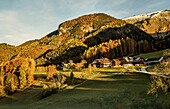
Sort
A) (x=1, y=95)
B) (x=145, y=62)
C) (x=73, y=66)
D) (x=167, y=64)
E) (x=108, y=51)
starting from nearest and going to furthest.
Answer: (x=167, y=64) → (x=1, y=95) → (x=145, y=62) → (x=73, y=66) → (x=108, y=51)

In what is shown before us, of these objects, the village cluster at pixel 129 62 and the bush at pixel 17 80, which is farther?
the village cluster at pixel 129 62

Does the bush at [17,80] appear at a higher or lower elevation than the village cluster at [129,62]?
lower

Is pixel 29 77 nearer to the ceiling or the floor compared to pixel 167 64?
nearer to the floor

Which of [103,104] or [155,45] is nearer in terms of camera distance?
[103,104]

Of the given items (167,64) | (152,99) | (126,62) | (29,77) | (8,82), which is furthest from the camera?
(126,62)

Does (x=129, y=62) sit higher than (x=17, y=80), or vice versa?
(x=129, y=62)

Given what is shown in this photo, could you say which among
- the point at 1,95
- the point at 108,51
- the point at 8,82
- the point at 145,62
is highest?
the point at 108,51

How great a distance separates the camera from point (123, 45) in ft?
405

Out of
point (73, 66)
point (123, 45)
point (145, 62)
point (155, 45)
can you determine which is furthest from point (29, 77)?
point (155, 45)

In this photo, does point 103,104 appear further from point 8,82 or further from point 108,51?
point 108,51

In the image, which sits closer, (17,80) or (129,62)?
(17,80)

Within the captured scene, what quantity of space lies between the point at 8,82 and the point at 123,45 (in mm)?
111440

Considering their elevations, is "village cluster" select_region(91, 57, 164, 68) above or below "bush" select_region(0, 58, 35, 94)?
above

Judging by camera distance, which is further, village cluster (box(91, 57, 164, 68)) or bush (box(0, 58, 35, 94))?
village cluster (box(91, 57, 164, 68))
